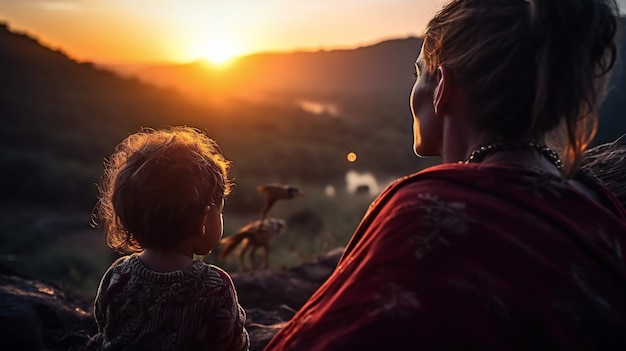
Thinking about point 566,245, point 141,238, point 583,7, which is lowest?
point 141,238

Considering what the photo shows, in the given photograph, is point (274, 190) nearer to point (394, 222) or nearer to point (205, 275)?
point (205, 275)

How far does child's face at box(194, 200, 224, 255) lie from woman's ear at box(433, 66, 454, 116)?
2.75 ft

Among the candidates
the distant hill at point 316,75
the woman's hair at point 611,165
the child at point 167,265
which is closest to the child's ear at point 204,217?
the child at point 167,265

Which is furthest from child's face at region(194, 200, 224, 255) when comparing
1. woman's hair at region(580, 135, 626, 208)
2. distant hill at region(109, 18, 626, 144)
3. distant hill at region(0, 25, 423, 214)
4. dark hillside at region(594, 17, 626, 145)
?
distant hill at region(109, 18, 626, 144)

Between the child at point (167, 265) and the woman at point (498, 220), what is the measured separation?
568 millimetres

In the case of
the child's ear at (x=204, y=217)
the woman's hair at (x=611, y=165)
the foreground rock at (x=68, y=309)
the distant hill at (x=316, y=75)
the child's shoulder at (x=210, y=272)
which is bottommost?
the distant hill at (x=316, y=75)

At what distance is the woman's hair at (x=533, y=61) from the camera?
5.11ft

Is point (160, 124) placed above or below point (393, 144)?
above

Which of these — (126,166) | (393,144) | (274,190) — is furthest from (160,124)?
(126,166)

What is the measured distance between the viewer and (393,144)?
97.2 feet

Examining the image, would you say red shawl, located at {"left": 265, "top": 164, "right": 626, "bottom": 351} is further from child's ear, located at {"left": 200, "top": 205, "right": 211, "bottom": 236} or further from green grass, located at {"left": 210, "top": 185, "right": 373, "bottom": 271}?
green grass, located at {"left": 210, "top": 185, "right": 373, "bottom": 271}

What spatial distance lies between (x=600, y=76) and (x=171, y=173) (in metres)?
1.30

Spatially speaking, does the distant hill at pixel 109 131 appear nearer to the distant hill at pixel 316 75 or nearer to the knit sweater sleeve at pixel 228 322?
the distant hill at pixel 316 75

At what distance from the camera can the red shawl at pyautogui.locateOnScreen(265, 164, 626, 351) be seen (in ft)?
4.11
